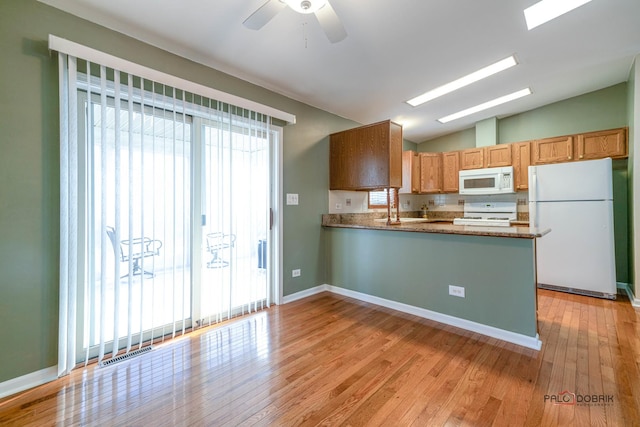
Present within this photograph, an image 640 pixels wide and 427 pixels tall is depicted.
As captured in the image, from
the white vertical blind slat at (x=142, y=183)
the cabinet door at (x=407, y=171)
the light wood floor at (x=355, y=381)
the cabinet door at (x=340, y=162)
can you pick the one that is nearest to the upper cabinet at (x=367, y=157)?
the cabinet door at (x=340, y=162)

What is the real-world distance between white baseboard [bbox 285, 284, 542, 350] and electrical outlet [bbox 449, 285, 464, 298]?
0.23 m

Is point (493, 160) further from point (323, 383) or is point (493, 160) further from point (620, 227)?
point (323, 383)

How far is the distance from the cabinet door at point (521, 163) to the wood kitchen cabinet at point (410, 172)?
159cm

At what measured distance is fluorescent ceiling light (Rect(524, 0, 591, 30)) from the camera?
2.14 m

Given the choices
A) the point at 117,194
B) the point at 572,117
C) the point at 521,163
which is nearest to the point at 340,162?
the point at 117,194

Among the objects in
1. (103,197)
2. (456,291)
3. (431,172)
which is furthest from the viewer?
(431,172)

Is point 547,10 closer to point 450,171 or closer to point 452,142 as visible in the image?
point 450,171

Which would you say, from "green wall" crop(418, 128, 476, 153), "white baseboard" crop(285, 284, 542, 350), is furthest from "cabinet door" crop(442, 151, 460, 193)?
"white baseboard" crop(285, 284, 542, 350)

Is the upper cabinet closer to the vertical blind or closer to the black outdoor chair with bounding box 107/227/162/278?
the vertical blind

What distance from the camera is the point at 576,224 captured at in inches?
137

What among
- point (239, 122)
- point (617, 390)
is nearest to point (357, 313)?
point (617, 390)

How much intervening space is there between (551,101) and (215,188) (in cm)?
530

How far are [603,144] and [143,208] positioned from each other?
221 inches

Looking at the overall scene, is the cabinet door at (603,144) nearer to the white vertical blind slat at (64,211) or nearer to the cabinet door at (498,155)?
the cabinet door at (498,155)
